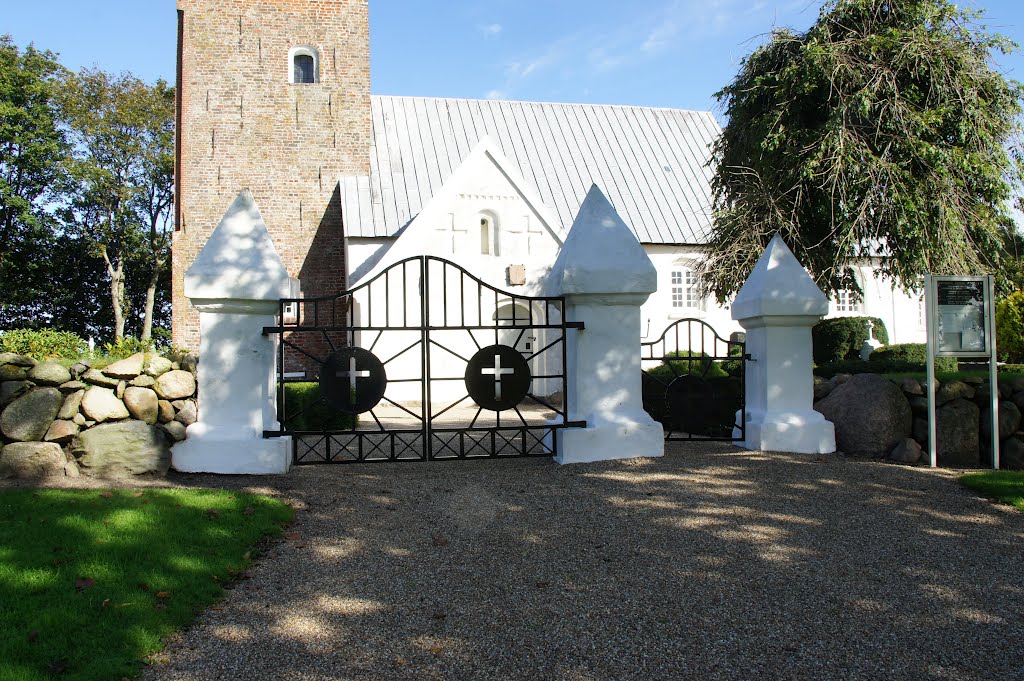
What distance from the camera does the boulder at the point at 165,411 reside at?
702 cm

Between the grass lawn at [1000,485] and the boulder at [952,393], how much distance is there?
1.45 metres

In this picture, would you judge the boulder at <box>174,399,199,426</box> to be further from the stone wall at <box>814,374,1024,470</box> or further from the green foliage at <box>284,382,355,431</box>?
the stone wall at <box>814,374,1024,470</box>

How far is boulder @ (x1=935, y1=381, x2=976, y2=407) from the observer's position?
7.88 meters

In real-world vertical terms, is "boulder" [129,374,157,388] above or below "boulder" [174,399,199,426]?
above

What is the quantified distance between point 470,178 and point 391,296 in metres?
3.07

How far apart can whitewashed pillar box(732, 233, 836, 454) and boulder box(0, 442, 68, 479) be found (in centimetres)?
639

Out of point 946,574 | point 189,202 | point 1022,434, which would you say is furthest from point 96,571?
point 189,202

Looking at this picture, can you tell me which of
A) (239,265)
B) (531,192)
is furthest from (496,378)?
(531,192)

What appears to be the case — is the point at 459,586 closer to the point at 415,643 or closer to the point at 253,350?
the point at 415,643

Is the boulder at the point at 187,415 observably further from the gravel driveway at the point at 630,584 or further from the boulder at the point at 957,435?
the boulder at the point at 957,435

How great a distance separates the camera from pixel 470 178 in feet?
54.9

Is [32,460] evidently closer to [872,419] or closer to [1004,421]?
[872,419]

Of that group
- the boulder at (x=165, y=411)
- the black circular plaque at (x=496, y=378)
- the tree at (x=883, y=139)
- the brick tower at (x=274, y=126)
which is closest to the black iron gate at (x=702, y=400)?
the black circular plaque at (x=496, y=378)

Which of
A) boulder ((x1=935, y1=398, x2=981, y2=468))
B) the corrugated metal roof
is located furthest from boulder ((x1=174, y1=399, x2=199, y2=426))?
the corrugated metal roof
